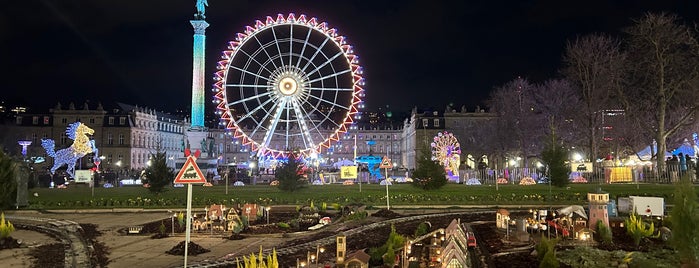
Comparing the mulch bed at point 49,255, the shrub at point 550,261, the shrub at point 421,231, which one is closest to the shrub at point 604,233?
the shrub at point 421,231

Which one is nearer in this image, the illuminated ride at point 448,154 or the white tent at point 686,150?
the illuminated ride at point 448,154

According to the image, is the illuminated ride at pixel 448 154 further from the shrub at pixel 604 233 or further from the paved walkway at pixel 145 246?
the shrub at pixel 604 233

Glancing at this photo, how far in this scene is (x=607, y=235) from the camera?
12.8 m

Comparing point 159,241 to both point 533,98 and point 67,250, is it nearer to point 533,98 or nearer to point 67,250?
point 67,250

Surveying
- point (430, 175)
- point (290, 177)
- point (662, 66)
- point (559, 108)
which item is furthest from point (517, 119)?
point (290, 177)

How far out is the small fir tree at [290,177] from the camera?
31.3m

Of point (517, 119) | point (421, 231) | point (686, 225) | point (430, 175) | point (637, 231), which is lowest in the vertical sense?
point (421, 231)

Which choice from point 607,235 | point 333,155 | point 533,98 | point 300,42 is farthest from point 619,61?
point 333,155

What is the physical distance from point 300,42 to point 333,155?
10523 cm

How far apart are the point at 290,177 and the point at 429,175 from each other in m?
8.27

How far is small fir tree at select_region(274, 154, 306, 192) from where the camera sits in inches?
1231

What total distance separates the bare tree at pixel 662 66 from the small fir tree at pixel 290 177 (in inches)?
1051

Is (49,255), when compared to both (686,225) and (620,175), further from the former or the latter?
(620,175)

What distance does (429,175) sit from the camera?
101 feet
